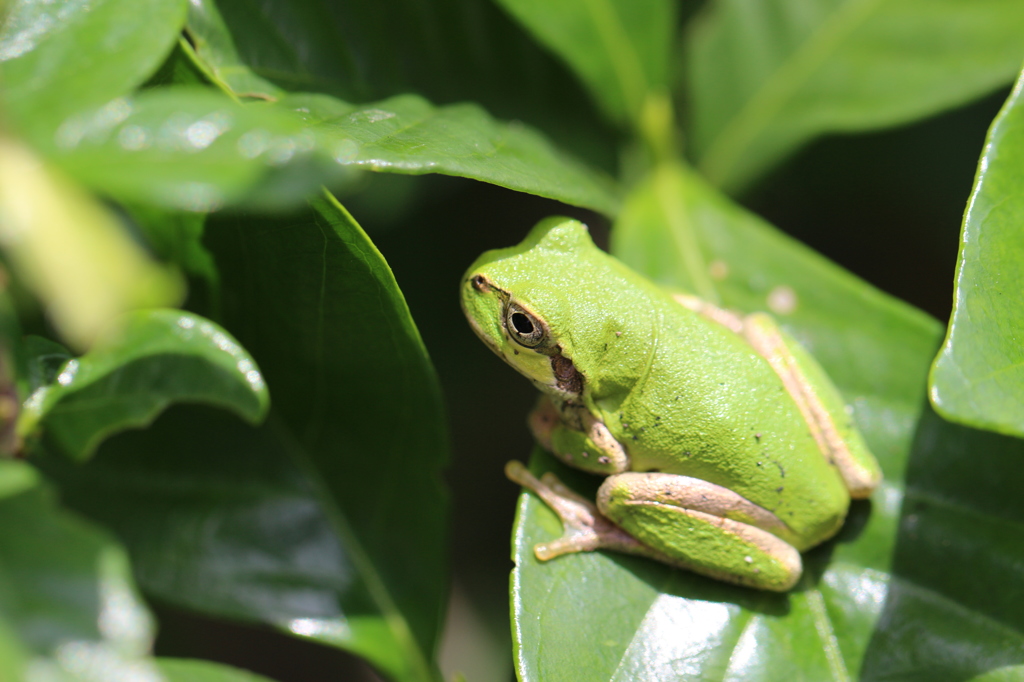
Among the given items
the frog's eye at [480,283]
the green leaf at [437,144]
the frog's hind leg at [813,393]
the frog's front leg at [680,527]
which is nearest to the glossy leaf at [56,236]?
the green leaf at [437,144]

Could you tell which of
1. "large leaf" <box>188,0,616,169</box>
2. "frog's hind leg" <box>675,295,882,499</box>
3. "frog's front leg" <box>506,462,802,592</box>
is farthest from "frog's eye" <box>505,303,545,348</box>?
"large leaf" <box>188,0,616,169</box>

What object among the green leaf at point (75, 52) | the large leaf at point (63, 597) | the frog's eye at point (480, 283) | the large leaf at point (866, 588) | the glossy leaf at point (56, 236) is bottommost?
the large leaf at point (866, 588)

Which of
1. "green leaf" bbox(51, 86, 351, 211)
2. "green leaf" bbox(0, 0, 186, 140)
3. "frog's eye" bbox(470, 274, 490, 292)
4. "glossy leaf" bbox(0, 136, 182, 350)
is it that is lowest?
"frog's eye" bbox(470, 274, 490, 292)

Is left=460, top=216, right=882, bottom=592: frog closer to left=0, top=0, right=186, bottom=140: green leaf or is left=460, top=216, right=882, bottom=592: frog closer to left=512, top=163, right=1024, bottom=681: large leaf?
left=512, top=163, right=1024, bottom=681: large leaf

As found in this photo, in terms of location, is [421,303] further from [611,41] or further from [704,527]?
[704,527]

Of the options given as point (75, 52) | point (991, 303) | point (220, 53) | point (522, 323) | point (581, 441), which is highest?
point (75, 52)

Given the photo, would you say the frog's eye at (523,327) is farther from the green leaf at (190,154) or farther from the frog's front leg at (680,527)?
the green leaf at (190,154)

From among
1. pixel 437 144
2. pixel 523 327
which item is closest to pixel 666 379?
pixel 523 327
